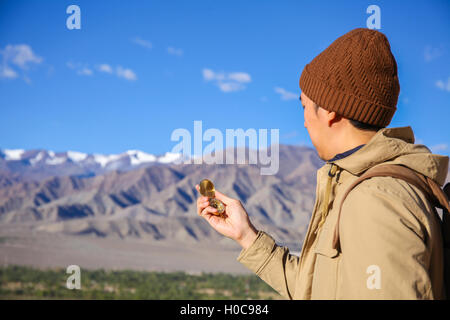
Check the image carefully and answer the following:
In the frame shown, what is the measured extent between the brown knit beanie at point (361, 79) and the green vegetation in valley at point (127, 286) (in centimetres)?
2524

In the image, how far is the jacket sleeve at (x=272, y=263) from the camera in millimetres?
2459

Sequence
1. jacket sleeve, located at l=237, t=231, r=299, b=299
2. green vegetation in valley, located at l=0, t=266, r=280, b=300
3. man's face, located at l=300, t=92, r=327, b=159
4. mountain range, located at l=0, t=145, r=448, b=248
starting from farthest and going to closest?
mountain range, located at l=0, t=145, r=448, b=248, green vegetation in valley, located at l=0, t=266, r=280, b=300, jacket sleeve, located at l=237, t=231, r=299, b=299, man's face, located at l=300, t=92, r=327, b=159

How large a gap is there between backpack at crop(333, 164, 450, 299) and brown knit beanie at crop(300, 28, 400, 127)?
0.32 m

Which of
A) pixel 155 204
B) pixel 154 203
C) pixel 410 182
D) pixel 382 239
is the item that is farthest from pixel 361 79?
pixel 154 203

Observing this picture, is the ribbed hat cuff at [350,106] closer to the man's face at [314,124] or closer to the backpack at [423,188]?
the man's face at [314,124]

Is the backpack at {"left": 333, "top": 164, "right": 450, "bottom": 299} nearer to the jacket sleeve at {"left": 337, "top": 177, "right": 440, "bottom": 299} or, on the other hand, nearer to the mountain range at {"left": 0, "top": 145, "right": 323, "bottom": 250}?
the jacket sleeve at {"left": 337, "top": 177, "right": 440, "bottom": 299}

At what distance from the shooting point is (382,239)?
1448mm

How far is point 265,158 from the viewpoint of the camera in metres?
170

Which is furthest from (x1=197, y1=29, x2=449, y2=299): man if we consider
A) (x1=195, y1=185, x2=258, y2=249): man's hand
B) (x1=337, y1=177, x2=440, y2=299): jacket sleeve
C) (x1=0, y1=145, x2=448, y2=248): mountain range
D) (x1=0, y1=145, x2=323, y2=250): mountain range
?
(x1=0, y1=145, x2=323, y2=250): mountain range

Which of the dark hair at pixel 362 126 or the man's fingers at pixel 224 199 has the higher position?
the dark hair at pixel 362 126

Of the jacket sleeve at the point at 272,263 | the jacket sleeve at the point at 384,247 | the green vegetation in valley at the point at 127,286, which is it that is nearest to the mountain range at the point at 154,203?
the green vegetation in valley at the point at 127,286

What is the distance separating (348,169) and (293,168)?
16901cm

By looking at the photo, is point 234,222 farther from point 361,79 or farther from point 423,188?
point 423,188

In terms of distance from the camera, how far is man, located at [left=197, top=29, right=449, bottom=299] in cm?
145
